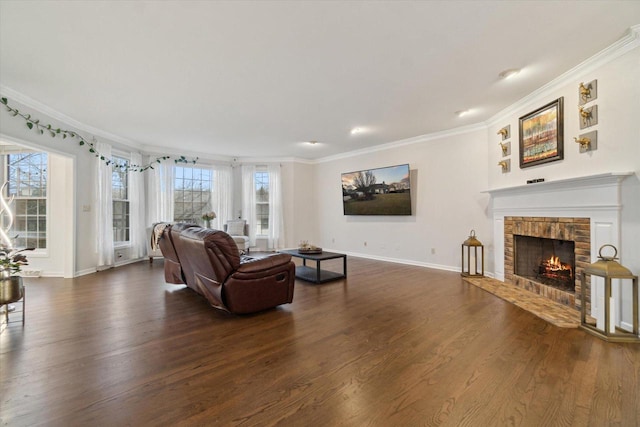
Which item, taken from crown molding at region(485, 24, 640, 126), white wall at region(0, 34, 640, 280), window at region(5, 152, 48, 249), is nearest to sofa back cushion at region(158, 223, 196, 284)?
white wall at region(0, 34, 640, 280)

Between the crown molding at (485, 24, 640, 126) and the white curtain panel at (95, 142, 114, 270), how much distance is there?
276 inches

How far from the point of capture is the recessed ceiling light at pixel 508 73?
307 centimetres

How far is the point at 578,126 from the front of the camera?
3104 millimetres

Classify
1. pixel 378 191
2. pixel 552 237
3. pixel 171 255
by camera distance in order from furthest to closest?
1. pixel 378 191
2. pixel 171 255
3. pixel 552 237

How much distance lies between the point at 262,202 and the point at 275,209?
0.48 metres

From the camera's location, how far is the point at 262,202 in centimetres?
784

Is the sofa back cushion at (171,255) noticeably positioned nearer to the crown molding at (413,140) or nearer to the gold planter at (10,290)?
the gold planter at (10,290)

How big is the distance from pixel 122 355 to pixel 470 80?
4381 mm

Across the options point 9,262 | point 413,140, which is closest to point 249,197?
point 413,140

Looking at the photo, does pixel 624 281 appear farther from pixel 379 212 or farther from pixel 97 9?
pixel 97 9

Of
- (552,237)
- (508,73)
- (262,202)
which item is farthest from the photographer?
(262,202)

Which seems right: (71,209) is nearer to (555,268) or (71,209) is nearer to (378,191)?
(378,191)

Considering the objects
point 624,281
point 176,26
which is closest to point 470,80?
point 624,281

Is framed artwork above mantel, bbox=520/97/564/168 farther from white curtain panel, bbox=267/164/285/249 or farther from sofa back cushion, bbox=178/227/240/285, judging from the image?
white curtain panel, bbox=267/164/285/249
